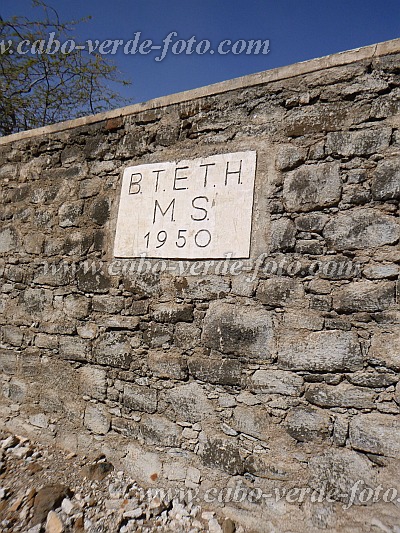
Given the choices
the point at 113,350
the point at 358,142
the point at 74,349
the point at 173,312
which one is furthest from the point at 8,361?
the point at 358,142

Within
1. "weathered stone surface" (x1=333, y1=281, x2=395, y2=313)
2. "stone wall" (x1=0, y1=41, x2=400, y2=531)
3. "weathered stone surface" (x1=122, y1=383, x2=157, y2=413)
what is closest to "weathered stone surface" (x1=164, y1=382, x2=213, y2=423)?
"stone wall" (x1=0, y1=41, x2=400, y2=531)

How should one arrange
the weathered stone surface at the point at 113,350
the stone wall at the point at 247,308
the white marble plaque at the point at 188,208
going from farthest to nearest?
the weathered stone surface at the point at 113,350 → the white marble plaque at the point at 188,208 → the stone wall at the point at 247,308

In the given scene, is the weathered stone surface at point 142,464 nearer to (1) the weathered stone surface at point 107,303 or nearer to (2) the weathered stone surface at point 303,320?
(1) the weathered stone surface at point 107,303

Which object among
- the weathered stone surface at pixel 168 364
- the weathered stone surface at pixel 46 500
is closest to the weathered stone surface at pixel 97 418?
the weathered stone surface at pixel 46 500

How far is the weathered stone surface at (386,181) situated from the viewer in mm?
2027

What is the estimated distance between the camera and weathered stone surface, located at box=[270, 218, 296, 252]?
88.7 inches

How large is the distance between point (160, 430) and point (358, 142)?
82.5 inches

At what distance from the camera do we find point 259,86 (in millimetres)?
2414

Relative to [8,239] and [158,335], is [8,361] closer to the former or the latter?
[8,239]

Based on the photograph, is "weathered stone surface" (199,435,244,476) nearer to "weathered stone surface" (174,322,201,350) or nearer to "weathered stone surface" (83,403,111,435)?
"weathered stone surface" (174,322,201,350)

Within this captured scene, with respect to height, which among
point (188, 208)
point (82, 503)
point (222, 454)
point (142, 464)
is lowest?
point (82, 503)

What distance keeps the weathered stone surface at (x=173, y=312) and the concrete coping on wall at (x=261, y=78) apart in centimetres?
137

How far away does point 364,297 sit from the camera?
2047 mm

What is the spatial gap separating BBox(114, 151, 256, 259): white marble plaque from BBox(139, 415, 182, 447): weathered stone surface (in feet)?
3.50
